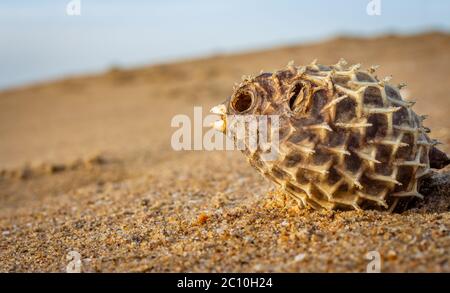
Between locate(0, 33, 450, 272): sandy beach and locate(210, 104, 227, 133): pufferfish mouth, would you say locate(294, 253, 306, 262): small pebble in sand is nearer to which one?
→ locate(0, 33, 450, 272): sandy beach

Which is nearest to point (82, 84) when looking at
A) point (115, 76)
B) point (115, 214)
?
point (115, 76)

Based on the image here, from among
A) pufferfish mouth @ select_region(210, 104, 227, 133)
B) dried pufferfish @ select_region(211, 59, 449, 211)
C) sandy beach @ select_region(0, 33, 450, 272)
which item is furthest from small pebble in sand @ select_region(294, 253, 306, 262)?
pufferfish mouth @ select_region(210, 104, 227, 133)

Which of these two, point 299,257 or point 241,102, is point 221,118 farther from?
point 299,257

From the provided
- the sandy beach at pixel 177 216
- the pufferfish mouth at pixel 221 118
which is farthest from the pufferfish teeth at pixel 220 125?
the sandy beach at pixel 177 216

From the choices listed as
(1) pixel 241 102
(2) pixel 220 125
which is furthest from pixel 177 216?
(1) pixel 241 102

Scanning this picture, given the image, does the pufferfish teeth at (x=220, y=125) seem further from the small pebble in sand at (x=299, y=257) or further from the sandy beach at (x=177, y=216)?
the small pebble in sand at (x=299, y=257)

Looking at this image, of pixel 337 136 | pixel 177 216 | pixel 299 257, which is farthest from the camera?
pixel 177 216

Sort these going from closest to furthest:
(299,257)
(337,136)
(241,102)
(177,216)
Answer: (299,257)
(337,136)
(241,102)
(177,216)
